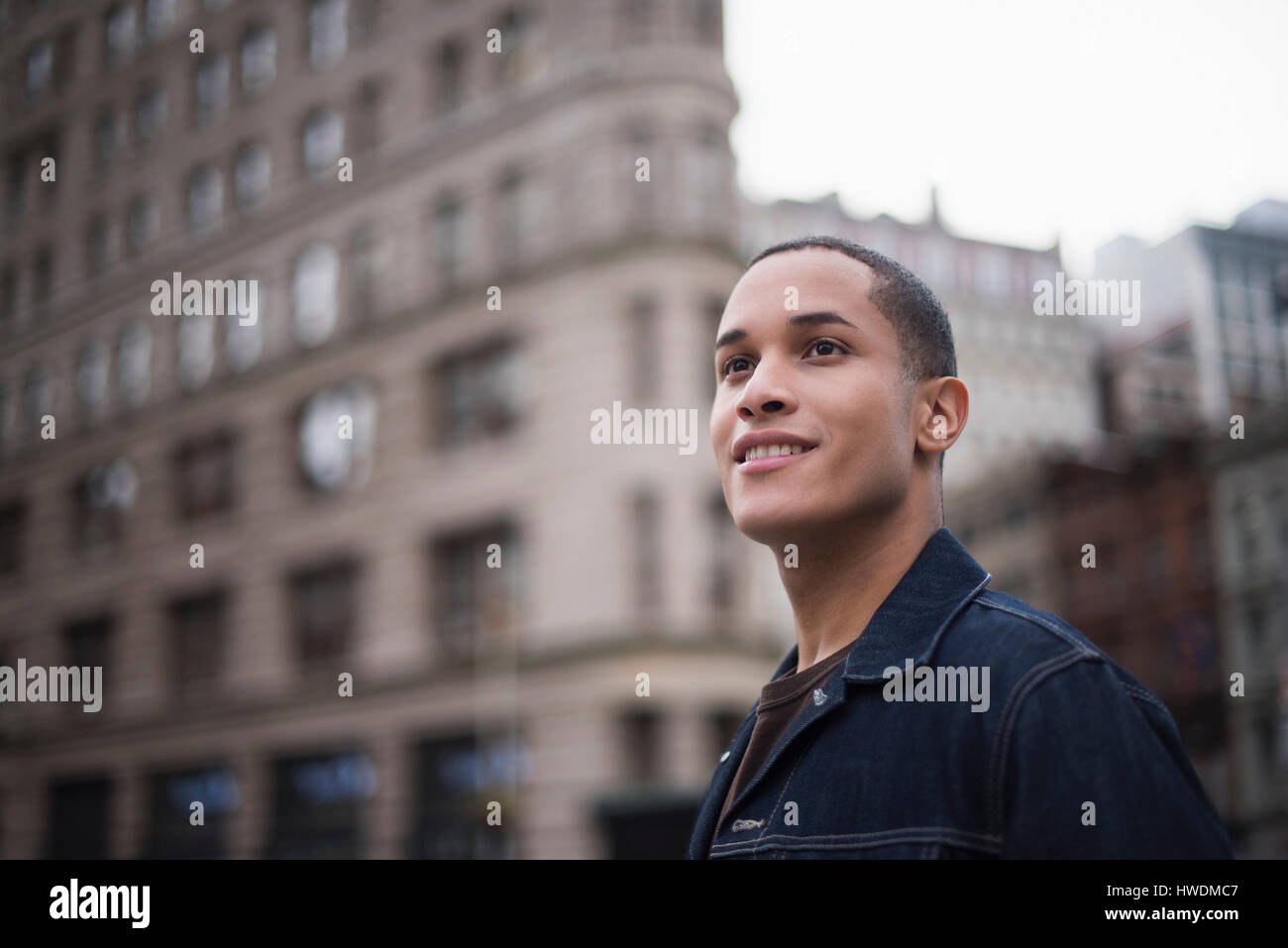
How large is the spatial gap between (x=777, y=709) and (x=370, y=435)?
1214 inches

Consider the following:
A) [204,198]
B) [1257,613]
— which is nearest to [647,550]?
[204,198]

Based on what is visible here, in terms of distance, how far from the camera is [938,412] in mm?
2414

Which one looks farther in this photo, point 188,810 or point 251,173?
point 251,173

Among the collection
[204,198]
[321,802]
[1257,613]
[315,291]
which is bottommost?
[321,802]

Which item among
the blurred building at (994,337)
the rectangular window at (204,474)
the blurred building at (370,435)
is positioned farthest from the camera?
the blurred building at (994,337)

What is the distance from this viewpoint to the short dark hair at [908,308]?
2.35 meters

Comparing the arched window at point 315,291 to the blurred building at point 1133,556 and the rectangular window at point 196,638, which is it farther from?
the blurred building at point 1133,556

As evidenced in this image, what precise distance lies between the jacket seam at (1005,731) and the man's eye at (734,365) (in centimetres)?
84

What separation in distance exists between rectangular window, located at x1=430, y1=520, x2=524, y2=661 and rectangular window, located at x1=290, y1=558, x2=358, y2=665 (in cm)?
280

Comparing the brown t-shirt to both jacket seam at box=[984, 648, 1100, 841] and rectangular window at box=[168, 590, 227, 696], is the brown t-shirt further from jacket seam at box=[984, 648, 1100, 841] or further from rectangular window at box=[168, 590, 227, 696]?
rectangular window at box=[168, 590, 227, 696]

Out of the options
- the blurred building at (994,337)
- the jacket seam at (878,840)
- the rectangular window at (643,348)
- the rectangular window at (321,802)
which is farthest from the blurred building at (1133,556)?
the jacket seam at (878,840)

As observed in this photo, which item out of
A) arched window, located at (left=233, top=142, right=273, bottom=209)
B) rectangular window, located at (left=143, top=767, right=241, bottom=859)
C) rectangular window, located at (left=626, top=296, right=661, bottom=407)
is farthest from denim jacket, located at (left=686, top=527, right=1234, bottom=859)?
arched window, located at (left=233, top=142, right=273, bottom=209)

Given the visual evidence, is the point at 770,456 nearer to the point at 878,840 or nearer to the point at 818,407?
the point at 818,407
